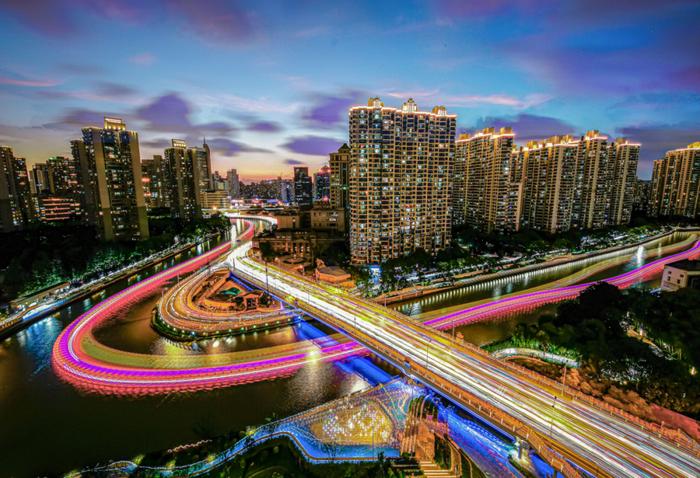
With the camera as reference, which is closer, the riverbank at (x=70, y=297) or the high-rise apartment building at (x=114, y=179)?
the riverbank at (x=70, y=297)

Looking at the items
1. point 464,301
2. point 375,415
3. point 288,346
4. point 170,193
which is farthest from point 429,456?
point 170,193

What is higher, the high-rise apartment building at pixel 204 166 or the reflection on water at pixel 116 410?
the high-rise apartment building at pixel 204 166

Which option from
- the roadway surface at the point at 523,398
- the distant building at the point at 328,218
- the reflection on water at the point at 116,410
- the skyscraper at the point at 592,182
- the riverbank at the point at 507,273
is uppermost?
the skyscraper at the point at 592,182

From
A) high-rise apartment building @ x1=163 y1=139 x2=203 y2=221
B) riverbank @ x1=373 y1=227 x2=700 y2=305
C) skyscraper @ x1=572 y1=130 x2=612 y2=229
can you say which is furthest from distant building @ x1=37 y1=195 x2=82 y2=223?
skyscraper @ x1=572 y1=130 x2=612 y2=229

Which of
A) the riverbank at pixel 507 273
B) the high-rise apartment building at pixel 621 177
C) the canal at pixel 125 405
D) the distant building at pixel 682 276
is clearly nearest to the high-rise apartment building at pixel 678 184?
the high-rise apartment building at pixel 621 177

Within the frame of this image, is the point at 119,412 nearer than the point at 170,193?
Yes

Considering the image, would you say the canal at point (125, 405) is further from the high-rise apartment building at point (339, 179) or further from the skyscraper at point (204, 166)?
the skyscraper at point (204, 166)

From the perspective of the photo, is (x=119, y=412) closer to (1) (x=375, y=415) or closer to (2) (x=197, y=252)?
(1) (x=375, y=415)
